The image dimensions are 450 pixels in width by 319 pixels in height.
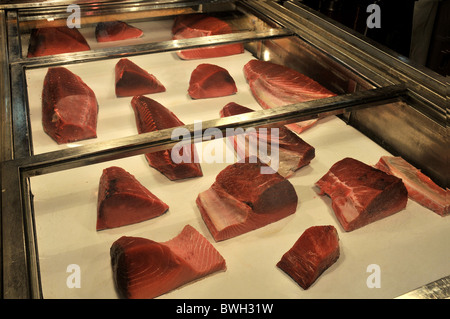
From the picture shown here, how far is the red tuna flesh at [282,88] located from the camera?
2.55 metres

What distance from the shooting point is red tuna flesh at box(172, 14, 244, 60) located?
3195 millimetres

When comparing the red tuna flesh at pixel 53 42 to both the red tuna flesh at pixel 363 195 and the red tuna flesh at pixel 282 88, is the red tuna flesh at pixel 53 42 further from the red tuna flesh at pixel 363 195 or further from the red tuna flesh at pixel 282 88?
the red tuna flesh at pixel 363 195

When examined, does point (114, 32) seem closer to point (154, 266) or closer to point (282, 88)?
point (282, 88)

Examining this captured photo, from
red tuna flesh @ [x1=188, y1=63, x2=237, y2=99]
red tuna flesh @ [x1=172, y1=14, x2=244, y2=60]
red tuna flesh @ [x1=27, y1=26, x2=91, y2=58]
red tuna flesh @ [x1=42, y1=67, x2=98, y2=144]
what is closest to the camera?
red tuna flesh @ [x1=42, y1=67, x2=98, y2=144]

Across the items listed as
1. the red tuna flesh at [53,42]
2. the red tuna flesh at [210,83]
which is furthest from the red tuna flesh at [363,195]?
the red tuna flesh at [53,42]

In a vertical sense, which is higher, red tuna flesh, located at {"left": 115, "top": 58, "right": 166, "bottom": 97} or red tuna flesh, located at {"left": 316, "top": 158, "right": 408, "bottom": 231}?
red tuna flesh, located at {"left": 115, "top": 58, "right": 166, "bottom": 97}

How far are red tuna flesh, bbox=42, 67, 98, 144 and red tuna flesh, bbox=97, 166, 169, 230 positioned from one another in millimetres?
523

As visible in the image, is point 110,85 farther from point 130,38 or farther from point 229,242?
point 229,242

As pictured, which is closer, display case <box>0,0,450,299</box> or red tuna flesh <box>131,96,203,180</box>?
display case <box>0,0,450,299</box>

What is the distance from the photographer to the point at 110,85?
2.85m

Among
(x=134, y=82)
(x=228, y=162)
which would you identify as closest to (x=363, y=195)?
(x=228, y=162)

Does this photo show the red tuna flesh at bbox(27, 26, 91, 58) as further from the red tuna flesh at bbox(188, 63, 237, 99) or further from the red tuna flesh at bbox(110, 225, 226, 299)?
the red tuna flesh at bbox(110, 225, 226, 299)

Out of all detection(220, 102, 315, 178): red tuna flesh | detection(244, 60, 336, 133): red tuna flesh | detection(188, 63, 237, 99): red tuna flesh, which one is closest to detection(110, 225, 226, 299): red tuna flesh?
detection(220, 102, 315, 178): red tuna flesh

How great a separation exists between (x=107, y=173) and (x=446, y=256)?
1.47 m
